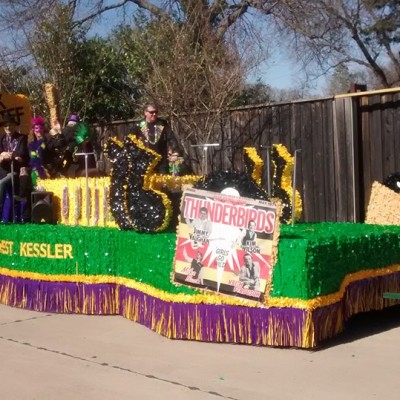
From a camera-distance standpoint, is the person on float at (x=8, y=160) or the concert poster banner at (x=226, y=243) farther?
the person on float at (x=8, y=160)

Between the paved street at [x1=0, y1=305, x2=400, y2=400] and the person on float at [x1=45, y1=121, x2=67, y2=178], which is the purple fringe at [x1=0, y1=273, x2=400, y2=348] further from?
the person on float at [x1=45, y1=121, x2=67, y2=178]

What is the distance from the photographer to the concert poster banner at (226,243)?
5.67 metres

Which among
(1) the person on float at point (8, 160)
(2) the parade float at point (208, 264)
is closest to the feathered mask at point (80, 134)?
(1) the person on float at point (8, 160)

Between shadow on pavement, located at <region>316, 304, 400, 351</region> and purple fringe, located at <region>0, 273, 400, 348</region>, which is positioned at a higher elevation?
purple fringe, located at <region>0, 273, 400, 348</region>

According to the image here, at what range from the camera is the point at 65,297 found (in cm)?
721

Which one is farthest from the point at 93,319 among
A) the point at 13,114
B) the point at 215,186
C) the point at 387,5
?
the point at 387,5

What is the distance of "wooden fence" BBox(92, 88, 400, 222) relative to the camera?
9.74 m

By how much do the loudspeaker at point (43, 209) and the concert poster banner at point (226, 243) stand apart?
3381 mm

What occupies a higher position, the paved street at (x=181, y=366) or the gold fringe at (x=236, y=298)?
the gold fringe at (x=236, y=298)

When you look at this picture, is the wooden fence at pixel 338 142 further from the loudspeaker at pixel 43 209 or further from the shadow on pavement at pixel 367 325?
the loudspeaker at pixel 43 209

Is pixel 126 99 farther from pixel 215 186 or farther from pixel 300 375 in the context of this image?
pixel 300 375

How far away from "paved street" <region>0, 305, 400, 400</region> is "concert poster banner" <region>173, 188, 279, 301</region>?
1.66 ft

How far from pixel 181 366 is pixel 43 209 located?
13.9 feet

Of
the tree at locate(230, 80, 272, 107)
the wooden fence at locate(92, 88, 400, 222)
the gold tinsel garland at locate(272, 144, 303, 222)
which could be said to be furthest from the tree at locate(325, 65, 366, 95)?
the gold tinsel garland at locate(272, 144, 303, 222)
